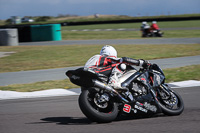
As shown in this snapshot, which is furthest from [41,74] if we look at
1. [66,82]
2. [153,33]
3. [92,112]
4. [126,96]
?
[153,33]

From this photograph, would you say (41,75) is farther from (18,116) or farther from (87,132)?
(87,132)

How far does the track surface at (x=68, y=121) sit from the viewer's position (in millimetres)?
5027

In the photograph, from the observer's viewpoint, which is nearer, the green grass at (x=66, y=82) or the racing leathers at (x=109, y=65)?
the racing leathers at (x=109, y=65)

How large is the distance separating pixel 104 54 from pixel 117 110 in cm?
98

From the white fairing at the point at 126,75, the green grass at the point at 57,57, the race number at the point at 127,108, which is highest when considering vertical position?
the white fairing at the point at 126,75

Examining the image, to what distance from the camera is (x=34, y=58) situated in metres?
15.6

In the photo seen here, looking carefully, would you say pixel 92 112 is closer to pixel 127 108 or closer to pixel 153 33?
pixel 127 108

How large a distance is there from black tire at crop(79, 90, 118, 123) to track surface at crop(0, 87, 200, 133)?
0.12m

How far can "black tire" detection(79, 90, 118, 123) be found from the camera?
504cm

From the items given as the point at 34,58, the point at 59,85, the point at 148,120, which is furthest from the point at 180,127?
the point at 34,58

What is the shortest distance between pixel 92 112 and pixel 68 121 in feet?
2.53

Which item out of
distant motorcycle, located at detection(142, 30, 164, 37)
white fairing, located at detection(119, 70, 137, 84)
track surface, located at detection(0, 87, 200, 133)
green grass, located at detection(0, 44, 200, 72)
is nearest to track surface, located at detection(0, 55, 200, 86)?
green grass, located at detection(0, 44, 200, 72)

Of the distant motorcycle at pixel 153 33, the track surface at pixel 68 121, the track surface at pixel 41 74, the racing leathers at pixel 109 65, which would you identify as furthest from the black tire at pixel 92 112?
the distant motorcycle at pixel 153 33

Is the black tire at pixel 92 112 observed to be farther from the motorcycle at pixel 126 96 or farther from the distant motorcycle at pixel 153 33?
the distant motorcycle at pixel 153 33
